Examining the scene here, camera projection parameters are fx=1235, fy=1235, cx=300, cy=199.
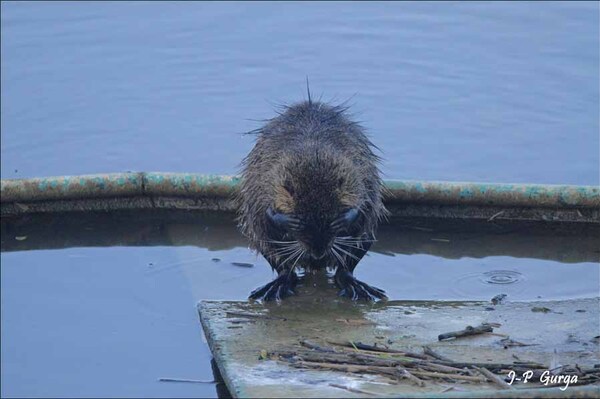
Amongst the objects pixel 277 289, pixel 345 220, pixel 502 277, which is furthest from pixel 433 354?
pixel 502 277

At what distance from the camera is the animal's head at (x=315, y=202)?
5.32 meters

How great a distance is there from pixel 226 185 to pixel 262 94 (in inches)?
96.5

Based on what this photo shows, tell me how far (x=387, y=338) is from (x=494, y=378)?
2.38 feet

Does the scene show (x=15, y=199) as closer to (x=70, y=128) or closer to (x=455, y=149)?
(x=70, y=128)

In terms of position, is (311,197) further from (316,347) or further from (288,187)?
(316,347)

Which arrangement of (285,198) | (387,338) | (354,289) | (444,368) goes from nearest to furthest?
(444,368)
(387,338)
(285,198)
(354,289)

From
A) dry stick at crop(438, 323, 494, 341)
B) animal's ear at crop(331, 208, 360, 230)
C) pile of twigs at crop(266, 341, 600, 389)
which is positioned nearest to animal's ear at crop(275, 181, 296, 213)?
animal's ear at crop(331, 208, 360, 230)

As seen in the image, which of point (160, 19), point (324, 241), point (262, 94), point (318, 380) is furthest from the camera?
point (160, 19)

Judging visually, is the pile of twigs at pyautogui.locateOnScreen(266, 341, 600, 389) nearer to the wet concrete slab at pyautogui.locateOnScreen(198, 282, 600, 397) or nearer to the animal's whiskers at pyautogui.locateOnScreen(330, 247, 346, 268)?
the wet concrete slab at pyautogui.locateOnScreen(198, 282, 600, 397)

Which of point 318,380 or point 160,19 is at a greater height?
point 160,19

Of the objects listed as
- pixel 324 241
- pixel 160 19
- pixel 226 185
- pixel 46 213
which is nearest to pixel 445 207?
pixel 226 185

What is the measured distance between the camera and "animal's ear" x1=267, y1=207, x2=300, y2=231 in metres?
5.35

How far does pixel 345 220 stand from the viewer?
536cm

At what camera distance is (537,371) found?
4.62 m
